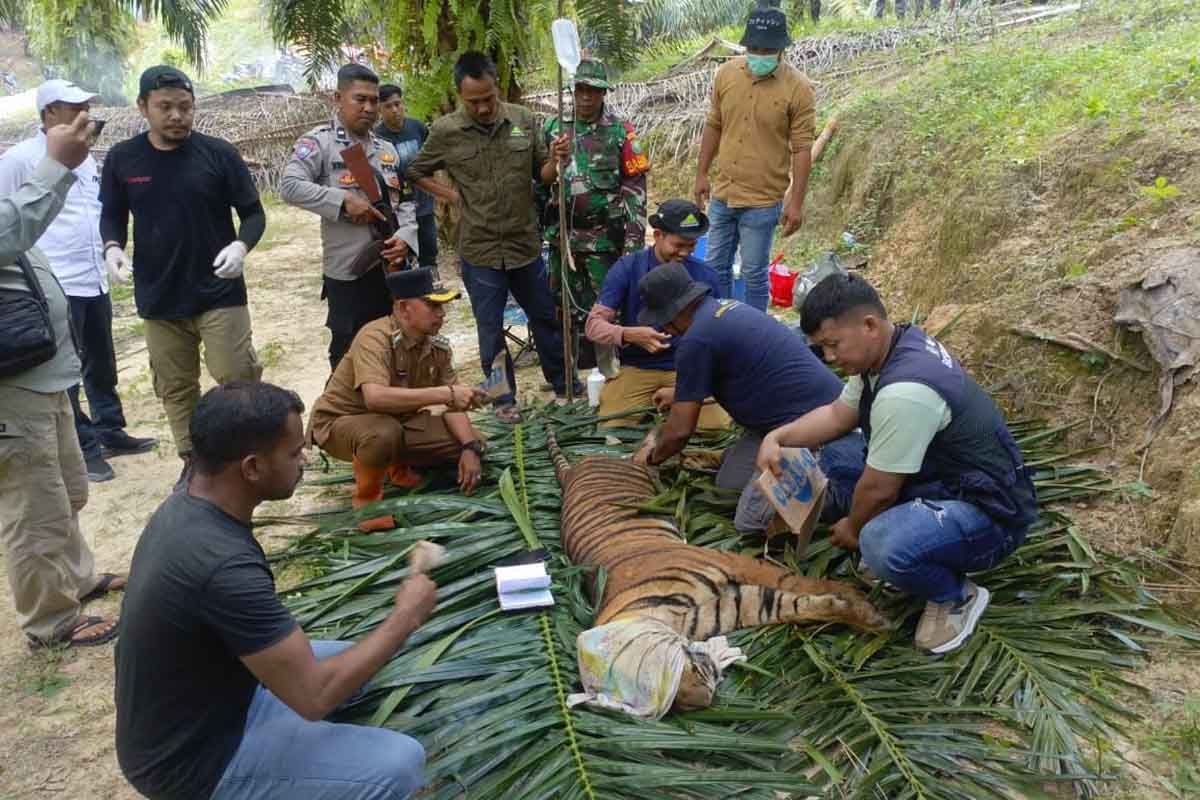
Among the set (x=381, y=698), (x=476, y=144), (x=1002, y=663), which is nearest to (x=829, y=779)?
(x=1002, y=663)

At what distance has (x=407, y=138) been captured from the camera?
21.5 feet

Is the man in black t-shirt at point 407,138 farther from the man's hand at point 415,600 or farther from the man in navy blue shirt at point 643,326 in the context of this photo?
the man's hand at point 415,600

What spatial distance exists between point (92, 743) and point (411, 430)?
1921mm

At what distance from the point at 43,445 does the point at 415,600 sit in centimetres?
201

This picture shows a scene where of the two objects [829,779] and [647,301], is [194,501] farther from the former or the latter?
[647,301]

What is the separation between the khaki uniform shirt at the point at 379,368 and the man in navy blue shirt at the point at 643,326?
88 centimetres

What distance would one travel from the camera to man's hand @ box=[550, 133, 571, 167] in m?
5.17

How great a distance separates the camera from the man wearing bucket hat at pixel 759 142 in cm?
545

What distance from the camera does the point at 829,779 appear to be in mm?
2494

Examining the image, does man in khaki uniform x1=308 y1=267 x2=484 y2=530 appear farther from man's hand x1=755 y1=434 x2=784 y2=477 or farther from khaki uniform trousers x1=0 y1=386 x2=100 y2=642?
man's hand x1=755 y1=434 x2=784 y2=477

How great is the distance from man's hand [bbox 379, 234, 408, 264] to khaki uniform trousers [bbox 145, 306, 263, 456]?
0.86m

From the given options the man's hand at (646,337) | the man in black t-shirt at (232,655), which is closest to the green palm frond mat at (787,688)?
the man in black t-shirt at (232,655)

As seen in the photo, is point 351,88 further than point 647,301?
Yes

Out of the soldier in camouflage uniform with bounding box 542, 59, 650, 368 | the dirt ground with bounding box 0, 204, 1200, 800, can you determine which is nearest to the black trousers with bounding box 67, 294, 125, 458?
the dirt ground with bounding box 0, 204, 1200, 800
